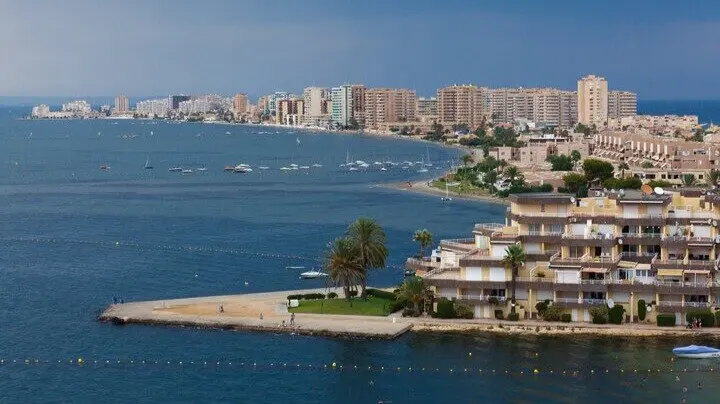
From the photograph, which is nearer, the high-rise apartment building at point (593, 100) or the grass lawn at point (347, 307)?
the grass lawn at point (347, 307)

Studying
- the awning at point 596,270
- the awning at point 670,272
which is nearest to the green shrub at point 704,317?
the awning at point 670,272

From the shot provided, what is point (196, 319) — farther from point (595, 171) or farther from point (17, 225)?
point (595, 171)

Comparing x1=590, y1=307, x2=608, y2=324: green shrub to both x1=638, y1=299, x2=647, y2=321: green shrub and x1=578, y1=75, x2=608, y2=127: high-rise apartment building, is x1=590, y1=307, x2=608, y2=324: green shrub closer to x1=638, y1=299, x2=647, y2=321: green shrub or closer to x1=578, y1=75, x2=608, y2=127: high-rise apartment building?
x1=638, y1=299, x2=647, y2=321: green shrub

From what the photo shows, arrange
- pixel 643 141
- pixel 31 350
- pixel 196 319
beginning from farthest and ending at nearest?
pixel 643 141 < pixel 196 319 < pixel 31 350

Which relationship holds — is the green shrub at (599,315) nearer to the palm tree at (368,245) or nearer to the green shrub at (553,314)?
the green shrub at (553,314)

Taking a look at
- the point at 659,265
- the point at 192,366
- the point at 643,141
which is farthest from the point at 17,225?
the point at 643,141

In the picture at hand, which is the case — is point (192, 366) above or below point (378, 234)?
below

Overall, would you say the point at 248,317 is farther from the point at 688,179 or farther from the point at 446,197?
the point at 446,197
